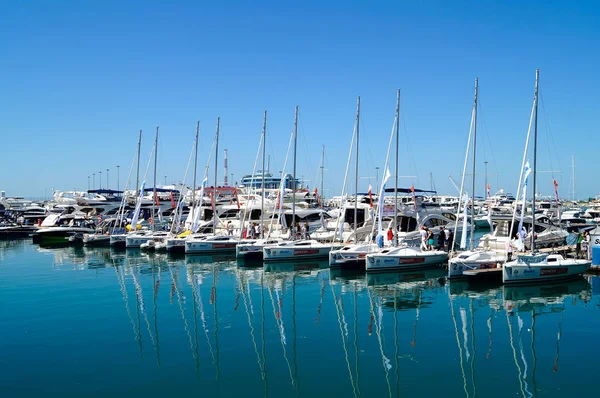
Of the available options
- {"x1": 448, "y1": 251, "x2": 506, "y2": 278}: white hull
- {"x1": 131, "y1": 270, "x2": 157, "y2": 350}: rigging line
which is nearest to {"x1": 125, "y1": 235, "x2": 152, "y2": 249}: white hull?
{"x1": 131, "y1": 270, "x2": 157, "y2": 350}: rigging line

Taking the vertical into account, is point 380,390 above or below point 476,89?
below

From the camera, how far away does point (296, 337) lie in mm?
18297

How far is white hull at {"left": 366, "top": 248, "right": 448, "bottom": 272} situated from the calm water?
3.43ft

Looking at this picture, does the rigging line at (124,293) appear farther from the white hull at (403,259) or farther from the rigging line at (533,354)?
the white hull at (403,259)

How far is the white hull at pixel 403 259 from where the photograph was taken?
31328mm

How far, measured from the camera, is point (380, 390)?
13.5m

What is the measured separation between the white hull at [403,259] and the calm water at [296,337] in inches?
41.2

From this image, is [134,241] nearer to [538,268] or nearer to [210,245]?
[210,245]

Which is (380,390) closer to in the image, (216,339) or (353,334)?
(353,334)

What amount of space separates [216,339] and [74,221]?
48644 mm

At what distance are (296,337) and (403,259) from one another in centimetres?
1486

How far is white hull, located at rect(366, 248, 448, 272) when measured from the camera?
103 feet

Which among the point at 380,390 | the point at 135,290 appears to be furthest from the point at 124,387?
the point at 135,290

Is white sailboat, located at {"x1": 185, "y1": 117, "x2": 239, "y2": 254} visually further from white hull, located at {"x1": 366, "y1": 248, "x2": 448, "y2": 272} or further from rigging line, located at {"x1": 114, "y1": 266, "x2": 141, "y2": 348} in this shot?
white hull, located at {"x1": 366, "y1": 248, "x2": 448, "y2": 272}
